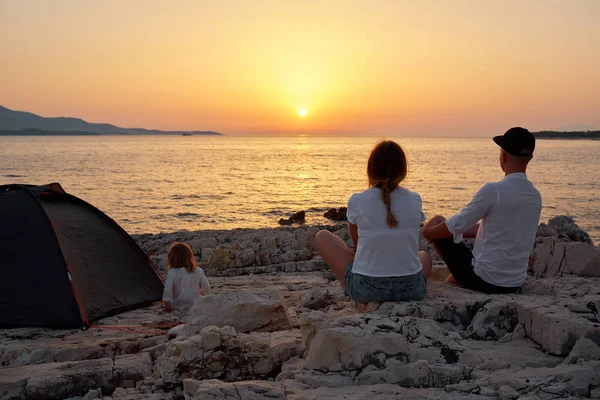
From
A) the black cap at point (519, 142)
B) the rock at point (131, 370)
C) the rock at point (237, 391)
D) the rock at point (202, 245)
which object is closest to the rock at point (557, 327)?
the black cap at point (519, 142)

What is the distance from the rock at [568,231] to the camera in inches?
416

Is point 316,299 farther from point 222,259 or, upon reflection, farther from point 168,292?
point 222,259

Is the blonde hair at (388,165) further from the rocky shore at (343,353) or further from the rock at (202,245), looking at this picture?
the rock at (202,245)

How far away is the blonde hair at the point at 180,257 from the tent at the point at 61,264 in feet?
3.23

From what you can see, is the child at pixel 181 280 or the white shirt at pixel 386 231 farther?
the child at pixel 181 280

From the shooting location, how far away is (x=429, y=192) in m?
29.0

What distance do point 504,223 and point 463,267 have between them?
664 millimetres

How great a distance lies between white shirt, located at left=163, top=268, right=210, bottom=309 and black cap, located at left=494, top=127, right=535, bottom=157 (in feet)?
13.7

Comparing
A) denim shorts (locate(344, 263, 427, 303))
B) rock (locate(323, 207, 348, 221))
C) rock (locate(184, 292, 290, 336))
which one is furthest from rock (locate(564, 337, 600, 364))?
rock (locate(323, 207, 348, 221))

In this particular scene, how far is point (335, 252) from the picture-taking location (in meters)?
4.86

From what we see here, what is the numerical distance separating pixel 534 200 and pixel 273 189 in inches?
1061

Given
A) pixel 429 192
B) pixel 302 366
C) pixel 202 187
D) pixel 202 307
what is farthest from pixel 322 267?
pixel 202 187

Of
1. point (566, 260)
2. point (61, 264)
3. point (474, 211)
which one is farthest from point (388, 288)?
point (61, 264)

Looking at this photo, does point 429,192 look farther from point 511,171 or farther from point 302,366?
point 302,366
